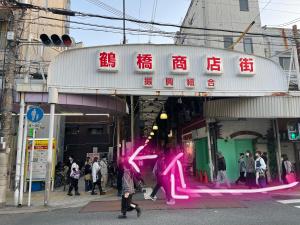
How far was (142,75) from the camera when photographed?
41.4 ft

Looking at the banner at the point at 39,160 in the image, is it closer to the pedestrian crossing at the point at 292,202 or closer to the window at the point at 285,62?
the pedestrian crossing at the point at 292,202

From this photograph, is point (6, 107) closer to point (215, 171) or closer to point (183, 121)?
point (215, 171)

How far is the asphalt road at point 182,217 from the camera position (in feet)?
26.3

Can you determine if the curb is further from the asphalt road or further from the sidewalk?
the asphalt road

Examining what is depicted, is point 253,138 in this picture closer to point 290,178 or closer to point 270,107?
point 290,178

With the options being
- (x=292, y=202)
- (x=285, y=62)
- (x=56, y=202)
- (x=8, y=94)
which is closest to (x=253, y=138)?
(x=292, y=202)

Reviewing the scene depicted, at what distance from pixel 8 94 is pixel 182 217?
7908 mm

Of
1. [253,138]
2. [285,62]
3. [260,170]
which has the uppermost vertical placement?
[285,62]

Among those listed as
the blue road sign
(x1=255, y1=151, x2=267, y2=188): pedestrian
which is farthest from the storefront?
the blue road sign

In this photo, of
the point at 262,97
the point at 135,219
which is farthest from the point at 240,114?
the point at 135,219

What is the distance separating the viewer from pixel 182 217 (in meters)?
8.63

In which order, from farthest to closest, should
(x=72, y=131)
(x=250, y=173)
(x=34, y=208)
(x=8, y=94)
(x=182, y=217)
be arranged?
(x=72, y=131), (x=250, y=173), (x=8, y=94), (x=34, y=208), (x=182, y=217)

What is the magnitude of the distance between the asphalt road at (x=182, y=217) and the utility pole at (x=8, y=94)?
1.93m

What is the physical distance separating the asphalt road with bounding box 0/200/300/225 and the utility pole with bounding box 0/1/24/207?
1.93 m
